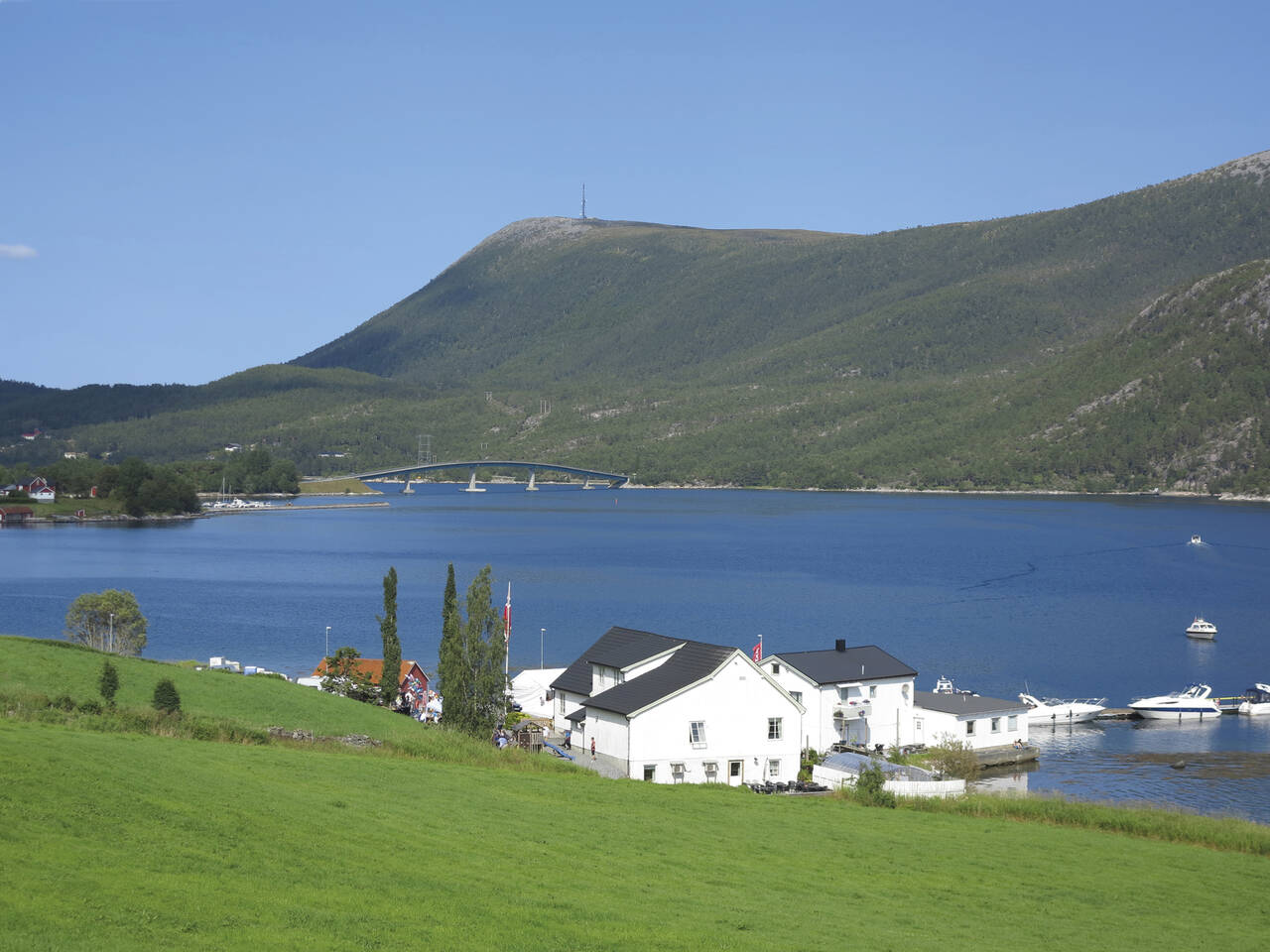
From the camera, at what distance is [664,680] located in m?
30.9

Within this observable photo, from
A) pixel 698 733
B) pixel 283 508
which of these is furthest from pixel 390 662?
pixel 283 508

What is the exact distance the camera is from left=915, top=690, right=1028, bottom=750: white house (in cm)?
3897

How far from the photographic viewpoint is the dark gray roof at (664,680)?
3009 centimetres

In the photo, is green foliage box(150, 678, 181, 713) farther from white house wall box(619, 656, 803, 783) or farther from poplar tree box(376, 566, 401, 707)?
poplar tree box(376, 566, 401, 707)

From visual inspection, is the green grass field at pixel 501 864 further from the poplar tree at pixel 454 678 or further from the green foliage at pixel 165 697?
the poplar tree at pixel 454 678

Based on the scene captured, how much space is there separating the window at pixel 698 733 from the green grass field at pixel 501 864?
23.2 ft

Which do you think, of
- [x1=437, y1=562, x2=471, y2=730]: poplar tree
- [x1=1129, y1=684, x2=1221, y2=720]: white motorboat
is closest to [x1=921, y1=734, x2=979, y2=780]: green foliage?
[x1=437, y1=562, x2=471, y2=730]: poplar tree

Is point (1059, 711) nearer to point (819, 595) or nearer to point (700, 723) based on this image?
point (700, 723)

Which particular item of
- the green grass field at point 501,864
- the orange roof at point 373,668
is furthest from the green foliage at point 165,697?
the orange roof at point 373,668

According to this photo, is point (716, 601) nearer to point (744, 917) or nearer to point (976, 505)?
point (744, 917)

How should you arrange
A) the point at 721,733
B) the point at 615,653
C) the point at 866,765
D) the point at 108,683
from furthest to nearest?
the point at 615,653
the point at 721,733
the point at 866,765
the point at 108,683

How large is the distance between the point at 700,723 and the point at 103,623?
1053 inches

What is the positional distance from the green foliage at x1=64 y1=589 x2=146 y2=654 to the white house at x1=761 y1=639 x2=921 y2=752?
2443cm

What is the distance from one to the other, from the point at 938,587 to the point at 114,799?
77.4 metres
